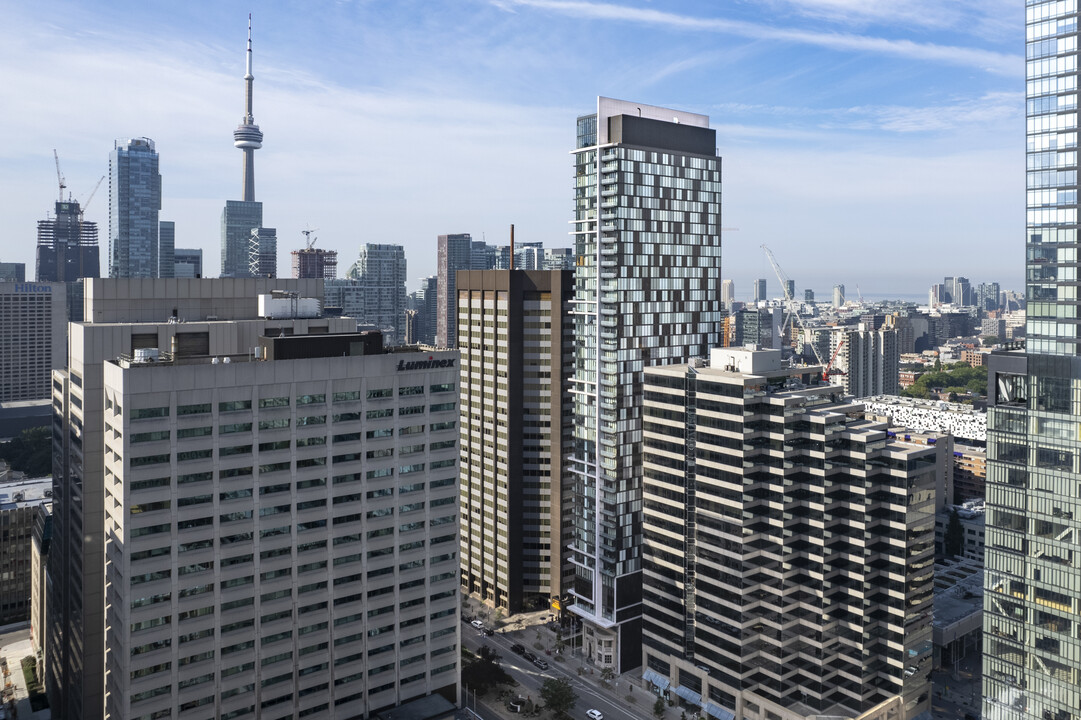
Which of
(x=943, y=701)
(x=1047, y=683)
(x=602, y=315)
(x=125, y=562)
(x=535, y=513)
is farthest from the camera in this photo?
(x=535, y=513)

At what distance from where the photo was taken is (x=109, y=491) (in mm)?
98250

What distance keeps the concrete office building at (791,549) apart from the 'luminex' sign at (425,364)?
4405cm

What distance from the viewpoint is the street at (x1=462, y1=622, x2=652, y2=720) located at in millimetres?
140125

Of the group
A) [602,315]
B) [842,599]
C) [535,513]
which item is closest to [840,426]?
[842,599]

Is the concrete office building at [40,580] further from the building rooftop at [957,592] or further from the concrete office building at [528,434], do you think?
the building rooftop at [957,592]

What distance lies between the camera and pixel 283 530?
101375 millimetres

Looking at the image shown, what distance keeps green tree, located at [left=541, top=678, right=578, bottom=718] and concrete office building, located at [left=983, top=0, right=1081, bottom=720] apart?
63.1 metres

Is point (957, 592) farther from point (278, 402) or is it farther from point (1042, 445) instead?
point (278, 402)

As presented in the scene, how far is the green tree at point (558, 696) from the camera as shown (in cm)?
13438

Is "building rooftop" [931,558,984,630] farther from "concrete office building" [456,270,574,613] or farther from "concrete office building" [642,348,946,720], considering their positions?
"concrete office building" [456,270,574,613]

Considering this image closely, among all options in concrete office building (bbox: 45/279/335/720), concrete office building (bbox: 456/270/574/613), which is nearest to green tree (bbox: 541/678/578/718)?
concrete office building (bbox: 456/270/574/613)

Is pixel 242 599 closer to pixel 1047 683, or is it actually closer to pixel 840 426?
pixel 840 426

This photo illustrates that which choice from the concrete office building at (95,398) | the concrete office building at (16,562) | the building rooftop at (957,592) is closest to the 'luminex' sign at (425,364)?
the concrete office building at (95,398)

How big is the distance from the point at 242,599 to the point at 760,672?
82746mm
